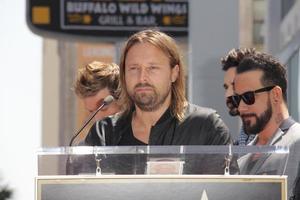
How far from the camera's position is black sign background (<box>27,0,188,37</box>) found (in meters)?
11.8

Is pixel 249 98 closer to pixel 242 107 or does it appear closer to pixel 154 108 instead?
pixel 242 107

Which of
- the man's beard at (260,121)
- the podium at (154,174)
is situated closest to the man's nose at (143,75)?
the podium at (154,174)

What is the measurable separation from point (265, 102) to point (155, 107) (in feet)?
2.06

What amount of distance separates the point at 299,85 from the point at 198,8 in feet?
7.27

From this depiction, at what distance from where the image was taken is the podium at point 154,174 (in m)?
3.83

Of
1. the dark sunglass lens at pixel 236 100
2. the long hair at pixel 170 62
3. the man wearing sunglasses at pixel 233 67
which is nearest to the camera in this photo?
the long hair at pixel 170 62

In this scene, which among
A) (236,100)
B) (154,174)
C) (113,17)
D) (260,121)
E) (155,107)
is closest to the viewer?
(154,174)

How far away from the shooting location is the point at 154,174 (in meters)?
3.86

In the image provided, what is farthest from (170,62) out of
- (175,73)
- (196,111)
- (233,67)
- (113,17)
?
(113,17)

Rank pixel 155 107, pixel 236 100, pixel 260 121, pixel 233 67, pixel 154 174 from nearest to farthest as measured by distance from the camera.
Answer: pixel 154 174, pixel 155 107, pixel 260 121, pixel 236 100, pixel 233 67

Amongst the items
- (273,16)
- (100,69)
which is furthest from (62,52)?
(100,69)

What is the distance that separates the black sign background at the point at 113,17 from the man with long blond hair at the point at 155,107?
→ 7.13 m

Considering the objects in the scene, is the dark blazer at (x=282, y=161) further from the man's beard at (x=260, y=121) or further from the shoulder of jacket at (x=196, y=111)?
the shoulder of jacket at (x=196, y=111)

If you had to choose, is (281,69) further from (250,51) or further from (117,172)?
(117,172)
